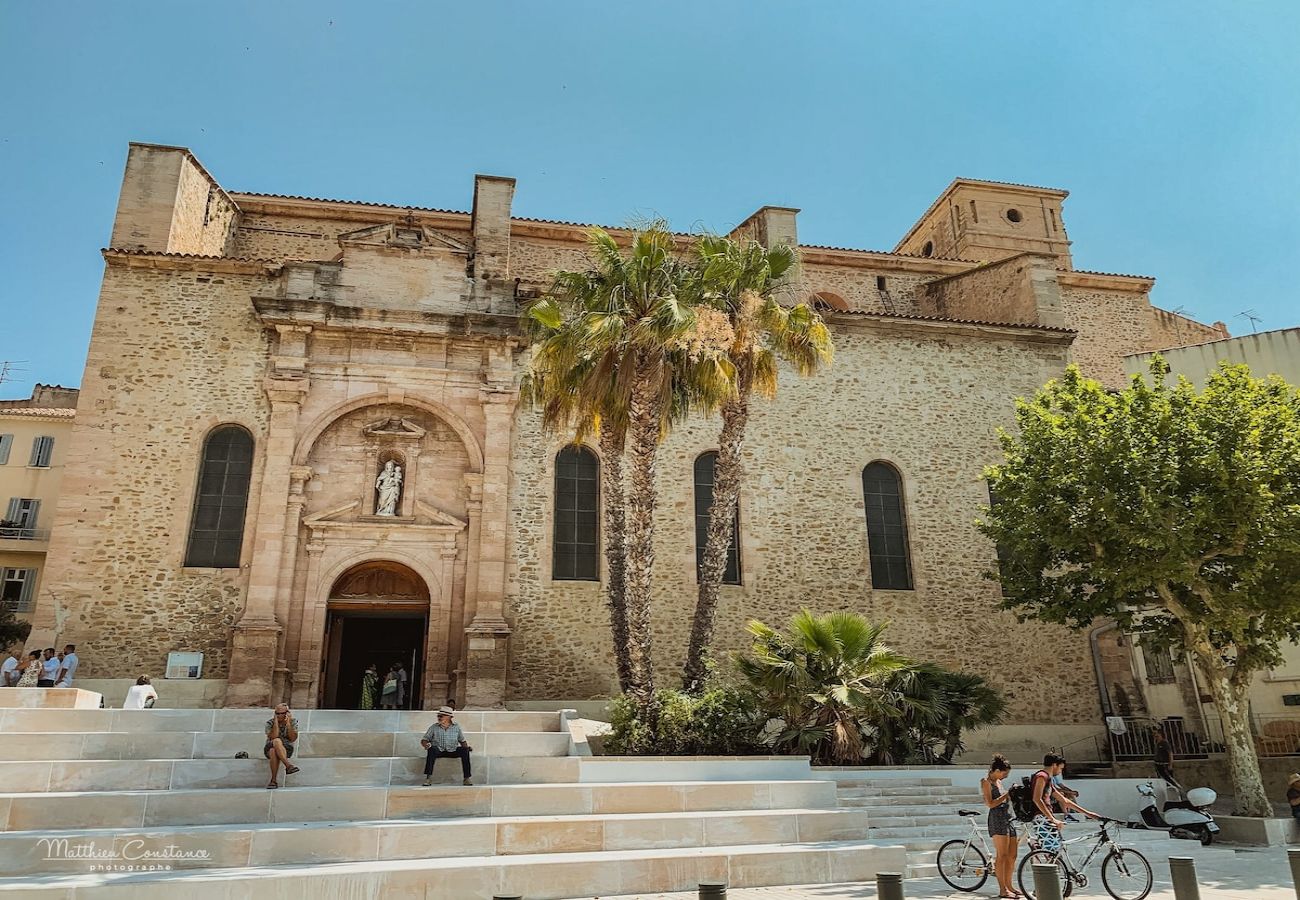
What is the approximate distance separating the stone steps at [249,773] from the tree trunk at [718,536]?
321 centimetres

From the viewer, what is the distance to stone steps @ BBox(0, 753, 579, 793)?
948 centimetres

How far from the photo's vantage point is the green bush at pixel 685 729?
1205 centimetres

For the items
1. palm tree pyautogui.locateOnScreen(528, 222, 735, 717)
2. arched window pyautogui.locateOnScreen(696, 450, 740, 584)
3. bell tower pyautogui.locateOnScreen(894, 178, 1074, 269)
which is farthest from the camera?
bell tower pyautogui.locateOnScreen(894, 178, 1074, 269)

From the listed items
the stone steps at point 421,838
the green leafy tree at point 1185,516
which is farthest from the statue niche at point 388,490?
the green leafy tree at point 1185,516

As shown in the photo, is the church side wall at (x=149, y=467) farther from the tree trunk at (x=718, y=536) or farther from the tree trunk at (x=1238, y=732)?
the tree trunk at (x=1238, y=732)

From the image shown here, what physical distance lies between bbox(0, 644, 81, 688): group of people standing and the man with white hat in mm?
7287

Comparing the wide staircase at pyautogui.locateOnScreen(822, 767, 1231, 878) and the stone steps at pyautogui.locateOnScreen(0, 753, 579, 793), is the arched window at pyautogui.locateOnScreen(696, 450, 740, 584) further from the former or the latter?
the stone steps at pyautogui.locateOnScreen(0, 753, 579, 793)

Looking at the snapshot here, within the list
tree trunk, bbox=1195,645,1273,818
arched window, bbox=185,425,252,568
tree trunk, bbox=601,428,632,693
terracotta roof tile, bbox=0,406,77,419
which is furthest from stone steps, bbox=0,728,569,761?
terracotta roof tile, bbox=0,406,77,419

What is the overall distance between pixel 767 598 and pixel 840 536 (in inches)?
84.6

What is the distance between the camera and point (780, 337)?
574 inches

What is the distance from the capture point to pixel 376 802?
30.6ft

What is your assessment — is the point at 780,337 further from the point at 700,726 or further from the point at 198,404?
the point at 198,404

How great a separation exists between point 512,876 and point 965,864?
4253 millimetres

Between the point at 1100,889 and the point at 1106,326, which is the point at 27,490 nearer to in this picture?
the point at 1100,889
